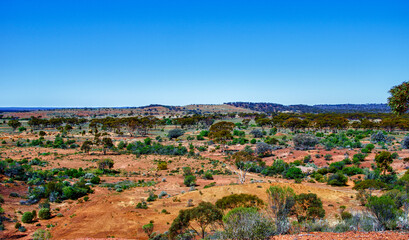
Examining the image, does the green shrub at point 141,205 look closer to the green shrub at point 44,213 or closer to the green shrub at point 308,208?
the green shrub at point 44,213

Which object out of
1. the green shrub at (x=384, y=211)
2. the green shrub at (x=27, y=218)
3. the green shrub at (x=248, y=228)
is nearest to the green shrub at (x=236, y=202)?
the green shrub at (x=248, y=228)

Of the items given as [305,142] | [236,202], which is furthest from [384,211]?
[305,142]

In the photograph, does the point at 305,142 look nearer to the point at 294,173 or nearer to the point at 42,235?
the point at 294,173

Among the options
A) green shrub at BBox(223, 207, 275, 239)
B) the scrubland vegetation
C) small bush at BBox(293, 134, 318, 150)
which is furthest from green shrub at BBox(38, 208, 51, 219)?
small bush at BBox(293, 134, 318, 150)

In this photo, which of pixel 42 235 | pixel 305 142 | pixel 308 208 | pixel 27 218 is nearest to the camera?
pixel 42 235

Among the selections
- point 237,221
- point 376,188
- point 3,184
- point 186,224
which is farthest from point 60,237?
point 376,188

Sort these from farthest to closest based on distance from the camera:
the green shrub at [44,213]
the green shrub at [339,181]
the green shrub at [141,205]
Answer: the green shrub at [339,181]
the green shrub at [141,205]
the green shrub at [44,213]

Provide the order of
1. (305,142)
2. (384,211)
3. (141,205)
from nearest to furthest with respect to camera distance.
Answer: (384,211) → (141,205) → (305,142)

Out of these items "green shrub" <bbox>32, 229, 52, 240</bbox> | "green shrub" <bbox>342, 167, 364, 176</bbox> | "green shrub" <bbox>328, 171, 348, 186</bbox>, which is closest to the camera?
"green shrub" <bbox>32, 229, 52, 240</bbox>

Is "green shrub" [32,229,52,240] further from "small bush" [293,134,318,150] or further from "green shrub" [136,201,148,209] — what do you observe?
"small bush" [293,134,318,150]

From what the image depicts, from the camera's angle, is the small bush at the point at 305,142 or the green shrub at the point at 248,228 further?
the small bush at the point at 305,142

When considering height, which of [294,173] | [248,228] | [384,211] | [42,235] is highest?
[248,228]

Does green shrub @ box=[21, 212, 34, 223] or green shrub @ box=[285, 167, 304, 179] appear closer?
green shrub @ box=[21, 212, 34, 223]

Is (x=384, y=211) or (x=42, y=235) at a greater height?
(x=384, y=211)
